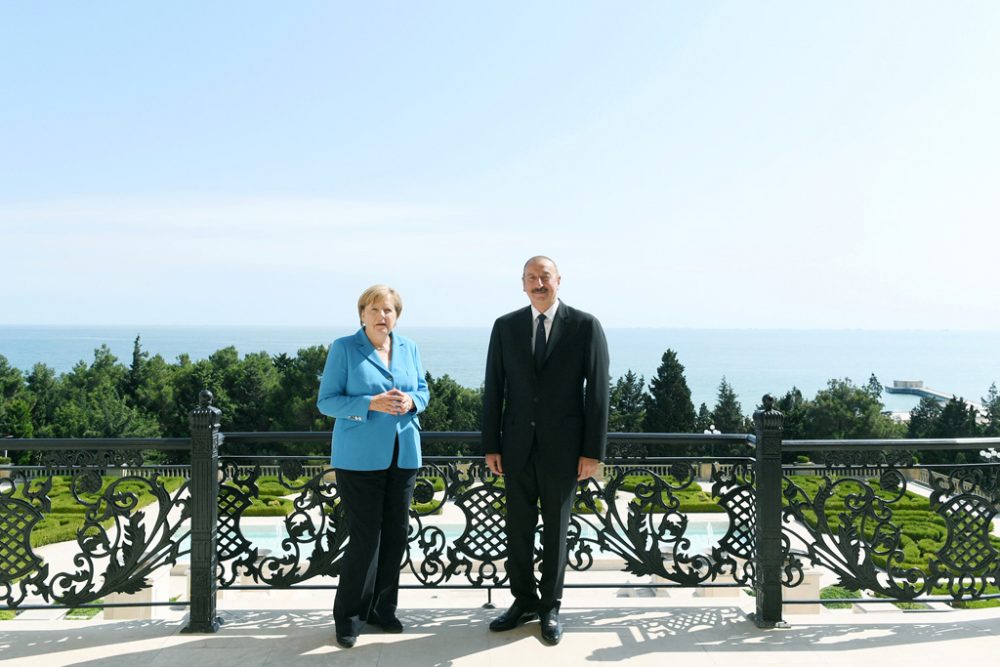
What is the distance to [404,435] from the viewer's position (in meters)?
2.92

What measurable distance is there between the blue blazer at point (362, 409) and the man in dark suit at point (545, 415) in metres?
0.34

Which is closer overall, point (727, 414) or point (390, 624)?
point (390, 624)

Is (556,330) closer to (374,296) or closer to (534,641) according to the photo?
(374,296)

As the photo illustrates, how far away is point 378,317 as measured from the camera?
291 cm

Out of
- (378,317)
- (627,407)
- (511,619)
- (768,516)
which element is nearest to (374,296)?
(378,317)

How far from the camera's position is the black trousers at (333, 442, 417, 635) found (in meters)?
2.88

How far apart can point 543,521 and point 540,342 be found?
2.48ft

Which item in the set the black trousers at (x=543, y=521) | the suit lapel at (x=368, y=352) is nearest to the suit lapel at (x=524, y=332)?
the black trousers at (x=543, y=521)

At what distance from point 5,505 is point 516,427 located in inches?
92.0

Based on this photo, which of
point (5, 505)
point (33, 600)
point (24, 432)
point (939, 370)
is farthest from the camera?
point (939, 370)

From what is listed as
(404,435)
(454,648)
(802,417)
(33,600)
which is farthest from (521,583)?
(802,417)

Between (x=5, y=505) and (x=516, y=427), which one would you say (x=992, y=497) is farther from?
(x=5, y=505)

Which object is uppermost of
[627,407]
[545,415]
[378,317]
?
[378,317]

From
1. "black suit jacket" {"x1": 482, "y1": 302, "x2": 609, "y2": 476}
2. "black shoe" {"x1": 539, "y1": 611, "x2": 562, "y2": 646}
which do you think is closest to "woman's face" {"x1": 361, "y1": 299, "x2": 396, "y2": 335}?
"black suit jacket" {"x1": 482, "y1": 302, "x2": 609, "y2": 476}
